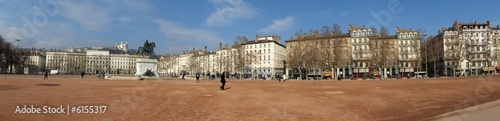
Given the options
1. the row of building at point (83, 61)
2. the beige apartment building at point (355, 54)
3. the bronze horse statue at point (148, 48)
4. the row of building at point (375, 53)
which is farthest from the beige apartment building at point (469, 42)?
the row of building at point (83, 61)

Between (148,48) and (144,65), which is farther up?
(148,48)

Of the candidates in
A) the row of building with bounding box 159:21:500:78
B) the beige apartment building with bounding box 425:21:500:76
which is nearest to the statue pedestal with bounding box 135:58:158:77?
the row of building with bounding box 159:21:500:78

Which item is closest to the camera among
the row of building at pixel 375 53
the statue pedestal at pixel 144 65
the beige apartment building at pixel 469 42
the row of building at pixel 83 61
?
the statue pedestal at pixel 144 65

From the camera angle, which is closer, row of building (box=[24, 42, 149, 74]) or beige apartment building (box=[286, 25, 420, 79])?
beige apartment building (box=[286, 25, 420, 79])

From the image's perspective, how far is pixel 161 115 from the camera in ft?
41.5

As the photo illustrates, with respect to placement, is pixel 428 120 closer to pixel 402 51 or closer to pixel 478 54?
pixel 402 51

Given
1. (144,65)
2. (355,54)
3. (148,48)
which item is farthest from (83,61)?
(355,54)

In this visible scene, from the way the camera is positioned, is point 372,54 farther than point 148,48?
Yes

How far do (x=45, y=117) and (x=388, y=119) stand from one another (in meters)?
12.8

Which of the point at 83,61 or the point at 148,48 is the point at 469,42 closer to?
the point at 148,48

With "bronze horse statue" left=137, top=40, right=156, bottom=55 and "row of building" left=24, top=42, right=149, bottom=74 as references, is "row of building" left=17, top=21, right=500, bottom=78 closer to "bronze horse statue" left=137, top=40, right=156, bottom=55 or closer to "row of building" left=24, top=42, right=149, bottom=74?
"bronze horse statue" left=137, top=40, right=156, bottom=55

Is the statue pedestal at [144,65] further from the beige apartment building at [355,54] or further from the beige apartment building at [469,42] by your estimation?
the beige apartment building at [469,42]

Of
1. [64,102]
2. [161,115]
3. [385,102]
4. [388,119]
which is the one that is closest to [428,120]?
[388,119]

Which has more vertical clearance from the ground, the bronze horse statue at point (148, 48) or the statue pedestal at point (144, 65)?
the bronze horse statue at point (148, 48)
